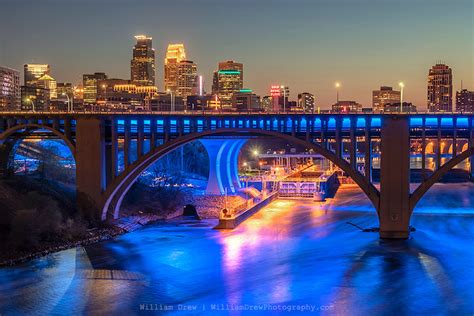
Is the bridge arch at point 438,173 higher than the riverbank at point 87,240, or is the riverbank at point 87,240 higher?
the bridge arch at point 438,173

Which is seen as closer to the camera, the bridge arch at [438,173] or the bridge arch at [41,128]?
the bridge arch at [438,173]

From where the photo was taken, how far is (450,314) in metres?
26.5

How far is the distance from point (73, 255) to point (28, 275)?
185 inches

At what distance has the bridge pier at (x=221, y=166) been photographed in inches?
2514

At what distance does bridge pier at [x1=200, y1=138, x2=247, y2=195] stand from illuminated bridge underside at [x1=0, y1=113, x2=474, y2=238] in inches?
657

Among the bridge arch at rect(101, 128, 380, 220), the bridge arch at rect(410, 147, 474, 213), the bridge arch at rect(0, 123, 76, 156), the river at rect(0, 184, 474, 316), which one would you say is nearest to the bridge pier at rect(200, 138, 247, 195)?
the river at rect(0, 184, 474, 316)

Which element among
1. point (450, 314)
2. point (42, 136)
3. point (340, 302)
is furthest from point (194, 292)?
point (42, 136)

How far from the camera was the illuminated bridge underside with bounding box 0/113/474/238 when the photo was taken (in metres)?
38.6

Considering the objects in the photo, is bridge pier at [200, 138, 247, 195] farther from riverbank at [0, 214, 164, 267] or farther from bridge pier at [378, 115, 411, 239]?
bridge pier at [378, 115, 411, 239]

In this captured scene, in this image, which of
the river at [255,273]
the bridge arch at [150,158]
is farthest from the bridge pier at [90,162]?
the river at [255,273]

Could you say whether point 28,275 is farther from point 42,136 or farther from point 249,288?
point 42,136

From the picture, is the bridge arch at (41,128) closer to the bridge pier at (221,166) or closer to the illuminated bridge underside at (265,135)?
the illuminated bridge underside at (265,135)

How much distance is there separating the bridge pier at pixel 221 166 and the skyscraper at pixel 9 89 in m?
79.9

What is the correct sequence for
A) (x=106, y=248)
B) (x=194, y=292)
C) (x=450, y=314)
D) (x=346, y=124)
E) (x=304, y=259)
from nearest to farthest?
(x=450, y=314)
(x=194, y=292)
(x=304, y=259)
(x=106, y=248)
(x=346, y=124)
